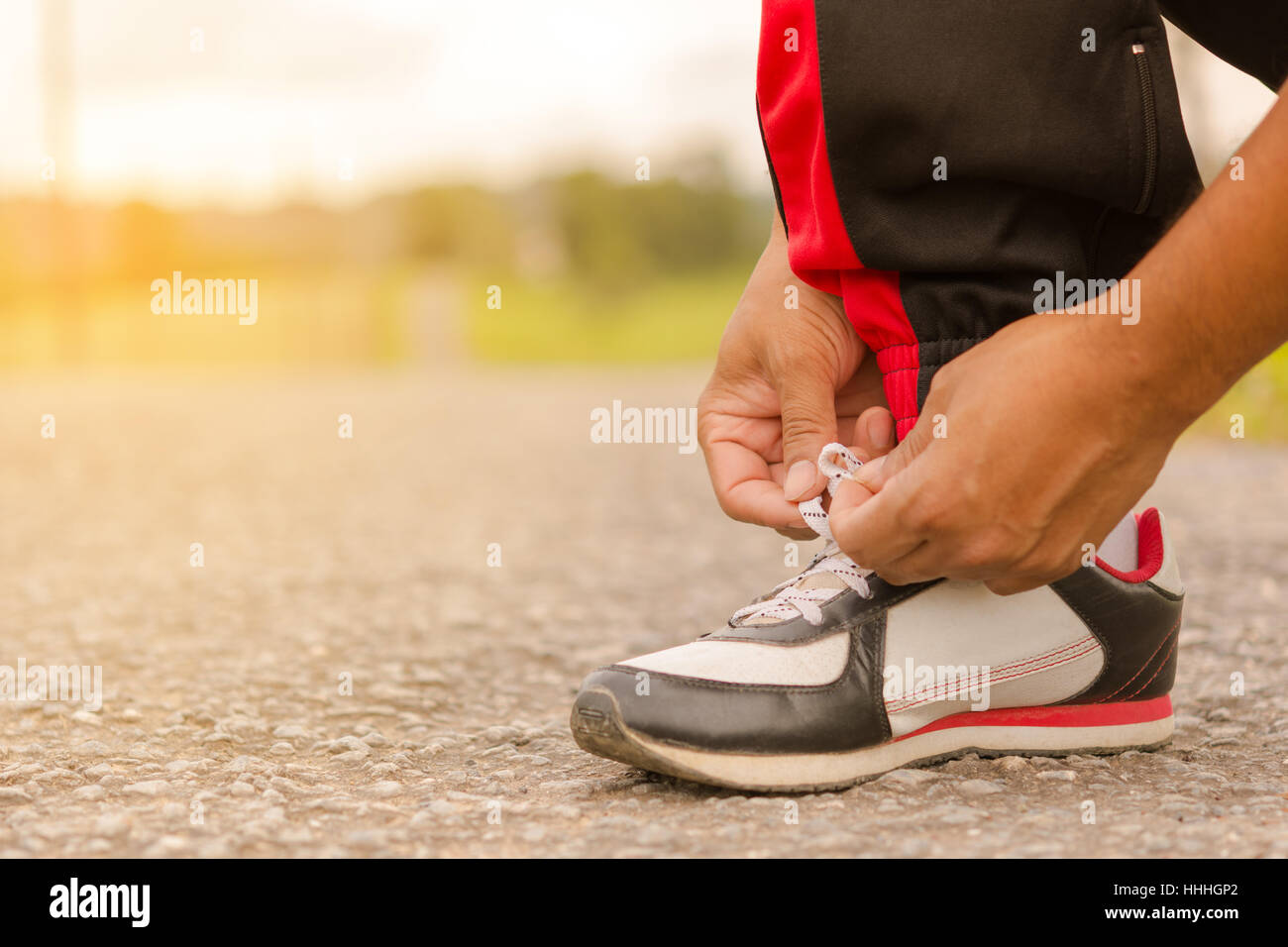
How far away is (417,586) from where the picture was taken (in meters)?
2.94

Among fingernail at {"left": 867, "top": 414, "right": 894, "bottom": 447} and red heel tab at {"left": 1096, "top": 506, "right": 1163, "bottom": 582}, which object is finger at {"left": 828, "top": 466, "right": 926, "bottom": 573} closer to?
fingernail at {"left": 867, "top": 414, "right": 894, "bottom": 447}

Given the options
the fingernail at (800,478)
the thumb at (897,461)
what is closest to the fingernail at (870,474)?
the thumb at (897,461)

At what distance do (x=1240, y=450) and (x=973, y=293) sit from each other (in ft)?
15.4

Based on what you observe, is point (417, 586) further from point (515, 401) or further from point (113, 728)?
point (515, 401)

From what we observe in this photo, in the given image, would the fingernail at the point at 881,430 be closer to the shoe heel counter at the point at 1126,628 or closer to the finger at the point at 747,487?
the finger at the point at 747,487

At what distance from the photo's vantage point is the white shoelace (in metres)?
1.32

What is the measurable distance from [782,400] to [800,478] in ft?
0.37

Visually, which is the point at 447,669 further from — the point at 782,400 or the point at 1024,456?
the point at 1024,456

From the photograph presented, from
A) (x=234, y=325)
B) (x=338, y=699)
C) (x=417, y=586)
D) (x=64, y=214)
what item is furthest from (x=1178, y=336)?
(x=234, y=325)

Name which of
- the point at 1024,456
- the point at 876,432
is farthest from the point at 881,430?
the point at 1024,456

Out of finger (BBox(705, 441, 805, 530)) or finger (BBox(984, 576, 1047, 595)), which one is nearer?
finger (BBox(984, 576, 1047, 595))

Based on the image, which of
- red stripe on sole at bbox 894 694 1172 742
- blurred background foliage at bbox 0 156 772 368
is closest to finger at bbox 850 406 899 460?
red stripe on sole at bbox 894 694 1172 742

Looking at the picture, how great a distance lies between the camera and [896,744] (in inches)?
51.8

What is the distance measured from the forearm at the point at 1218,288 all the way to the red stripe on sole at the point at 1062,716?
1.57 ft
